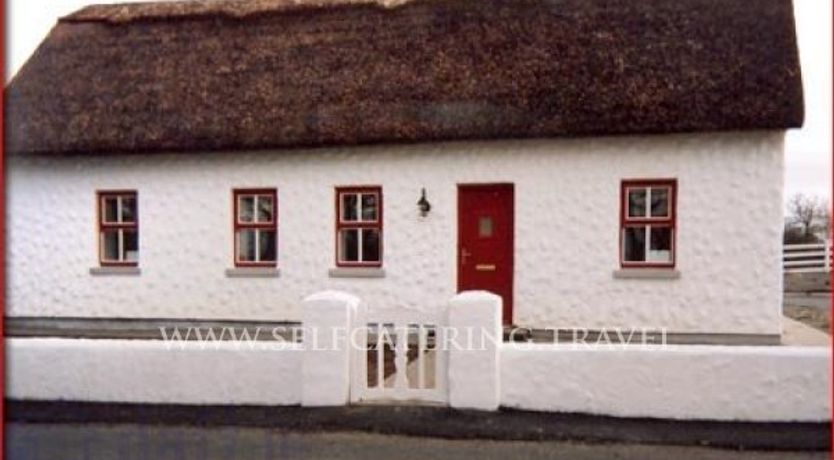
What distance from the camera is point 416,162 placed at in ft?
30.9

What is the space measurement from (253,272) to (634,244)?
19.8 feet

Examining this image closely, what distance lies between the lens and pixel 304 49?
1042cm

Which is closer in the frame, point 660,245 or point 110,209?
point 660,245

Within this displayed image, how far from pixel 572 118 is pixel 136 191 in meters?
7.31

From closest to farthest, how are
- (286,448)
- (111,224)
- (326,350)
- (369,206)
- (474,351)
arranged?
(286,448) → (474,351) → (326,350) → (369,206) → (111,224)

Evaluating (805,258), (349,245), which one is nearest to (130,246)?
(349,245)

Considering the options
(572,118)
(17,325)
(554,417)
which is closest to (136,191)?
(17,325)

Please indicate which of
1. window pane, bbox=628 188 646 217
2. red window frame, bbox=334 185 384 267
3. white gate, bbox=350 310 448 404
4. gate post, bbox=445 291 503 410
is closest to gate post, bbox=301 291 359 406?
white gate, bbox=350 310 448 404

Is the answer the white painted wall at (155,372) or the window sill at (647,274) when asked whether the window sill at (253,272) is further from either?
the window sill at (647,274)

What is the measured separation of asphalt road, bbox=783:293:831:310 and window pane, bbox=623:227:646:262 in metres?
6.38

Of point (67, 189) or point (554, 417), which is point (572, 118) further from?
point (67, 189)

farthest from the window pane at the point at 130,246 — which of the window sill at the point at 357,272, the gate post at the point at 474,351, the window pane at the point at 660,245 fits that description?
the window pane at the point at 660,245

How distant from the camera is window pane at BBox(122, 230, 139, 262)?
1048 cm

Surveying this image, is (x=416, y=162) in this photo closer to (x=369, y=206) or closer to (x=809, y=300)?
(x=369, y=206)
